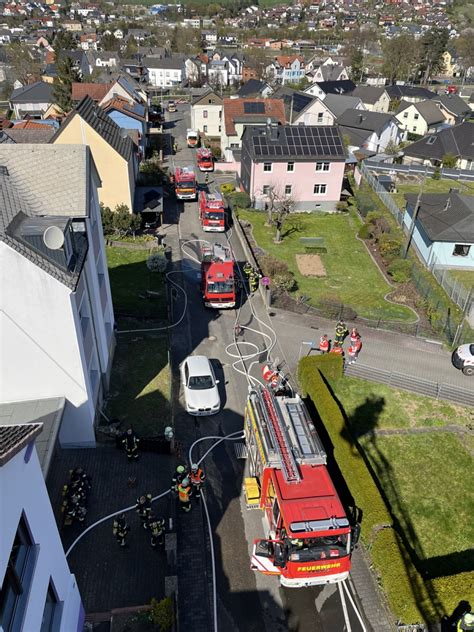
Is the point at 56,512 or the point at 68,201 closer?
the point at 56,512

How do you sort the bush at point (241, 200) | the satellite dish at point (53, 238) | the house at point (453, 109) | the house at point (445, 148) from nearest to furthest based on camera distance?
the satellite dish at point (53, 238) < the bush at point (241, 200) < the house at point (445, 148) < the house at point (453, 109)

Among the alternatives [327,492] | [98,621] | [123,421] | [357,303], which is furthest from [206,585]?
[357,303]

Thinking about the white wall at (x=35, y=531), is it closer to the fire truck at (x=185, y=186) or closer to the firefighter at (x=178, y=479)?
the firefighter at (x=178, y=479)

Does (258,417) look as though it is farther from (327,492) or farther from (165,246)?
(165,246)

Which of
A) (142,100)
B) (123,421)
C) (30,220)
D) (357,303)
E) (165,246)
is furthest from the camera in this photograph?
(142,100)

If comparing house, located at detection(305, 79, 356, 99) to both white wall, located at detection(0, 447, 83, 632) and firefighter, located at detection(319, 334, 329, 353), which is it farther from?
white wall, located at detection(0, 447, 83, 632)

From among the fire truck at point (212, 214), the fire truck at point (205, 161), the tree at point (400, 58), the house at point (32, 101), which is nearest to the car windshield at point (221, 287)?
the fire truck at point (212, 214)
